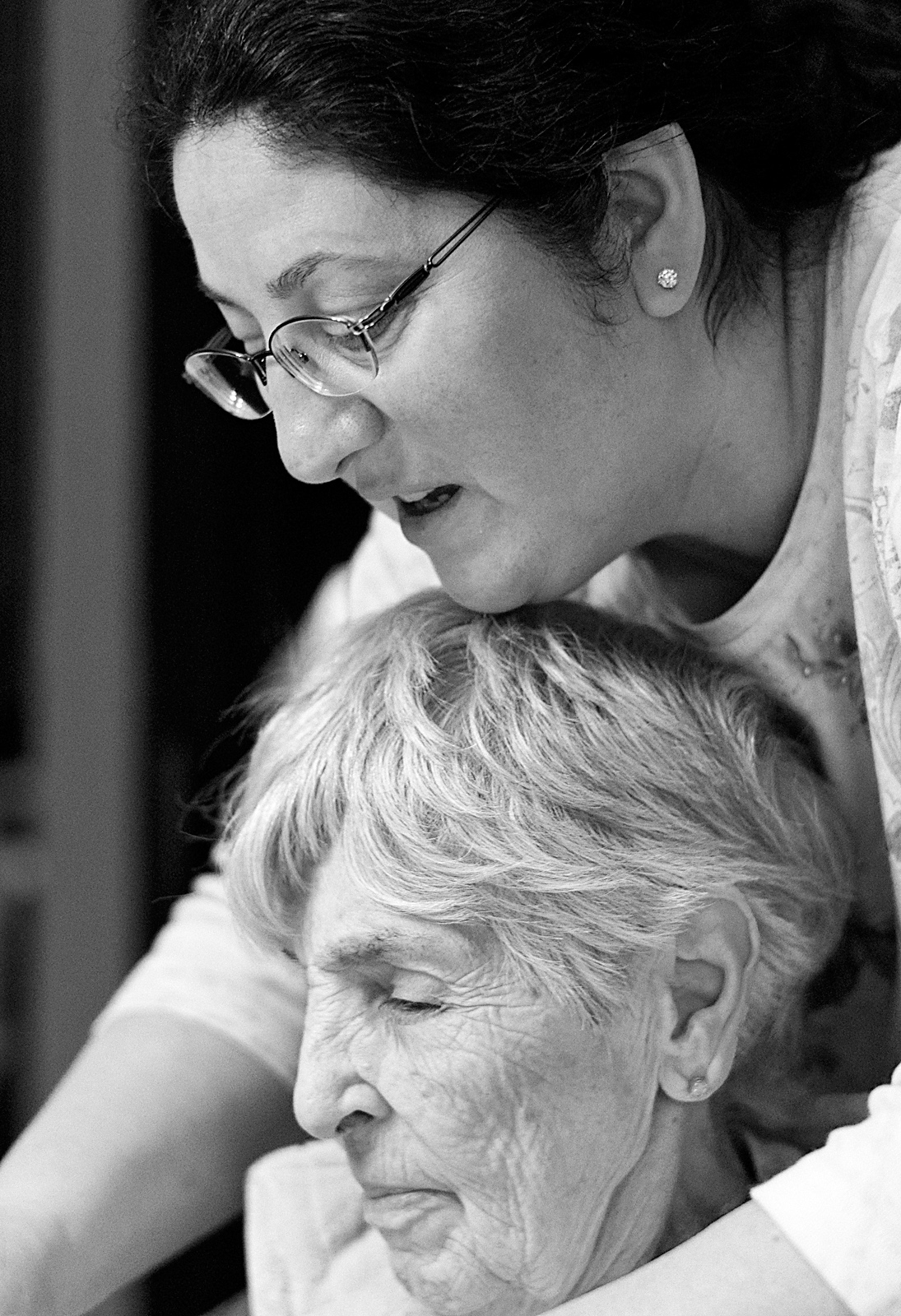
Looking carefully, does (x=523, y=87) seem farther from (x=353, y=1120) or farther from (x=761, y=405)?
(x=353, y=1120)

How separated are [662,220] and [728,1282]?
777mm

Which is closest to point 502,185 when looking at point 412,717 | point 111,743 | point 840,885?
point 412,717

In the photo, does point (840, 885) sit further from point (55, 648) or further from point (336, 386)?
point (55, 648)

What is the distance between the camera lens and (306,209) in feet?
3.84

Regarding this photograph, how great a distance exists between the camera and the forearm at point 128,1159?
149 cm

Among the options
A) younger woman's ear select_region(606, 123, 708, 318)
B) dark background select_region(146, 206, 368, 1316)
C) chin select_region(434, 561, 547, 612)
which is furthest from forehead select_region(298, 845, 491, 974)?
dark background select_region(146, 206, 368, 1316)

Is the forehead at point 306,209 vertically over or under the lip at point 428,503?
over

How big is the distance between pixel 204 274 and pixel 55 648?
1454mm

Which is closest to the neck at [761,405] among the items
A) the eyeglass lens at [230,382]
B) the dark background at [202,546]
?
the eyeglass lens at [230,382]

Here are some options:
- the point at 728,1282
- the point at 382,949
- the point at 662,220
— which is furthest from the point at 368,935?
the point at 662,220

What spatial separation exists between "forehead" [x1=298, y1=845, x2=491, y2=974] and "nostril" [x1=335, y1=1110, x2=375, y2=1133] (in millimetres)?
119

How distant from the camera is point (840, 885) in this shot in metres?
1.44

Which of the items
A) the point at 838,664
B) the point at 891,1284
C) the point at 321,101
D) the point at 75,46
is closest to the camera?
the point at 891,1284

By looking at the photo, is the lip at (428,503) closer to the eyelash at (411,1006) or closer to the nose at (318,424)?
the nose at (318,424)
